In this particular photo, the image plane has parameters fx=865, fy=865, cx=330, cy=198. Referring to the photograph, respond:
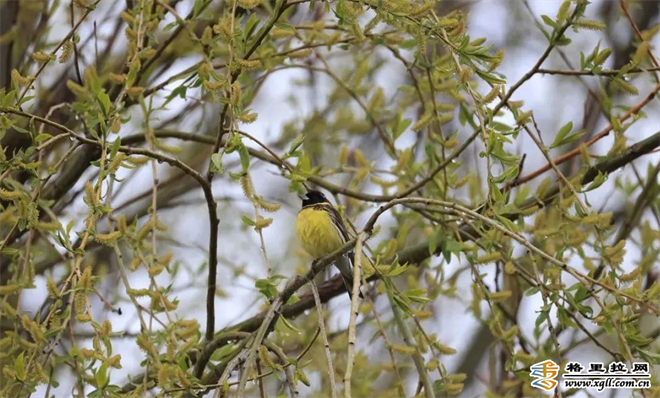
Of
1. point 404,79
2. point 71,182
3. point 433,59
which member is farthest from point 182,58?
point 404,79

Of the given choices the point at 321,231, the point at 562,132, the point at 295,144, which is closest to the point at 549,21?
the point at 562,132

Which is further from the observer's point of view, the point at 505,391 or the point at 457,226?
the point at 505,391

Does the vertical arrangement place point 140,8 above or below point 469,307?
above

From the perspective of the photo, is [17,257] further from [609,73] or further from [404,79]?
[404,79]

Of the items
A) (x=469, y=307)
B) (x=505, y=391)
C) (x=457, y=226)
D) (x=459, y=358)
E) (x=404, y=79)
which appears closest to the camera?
(x=457, y=226)

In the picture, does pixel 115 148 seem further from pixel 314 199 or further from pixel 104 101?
pixel 314 199

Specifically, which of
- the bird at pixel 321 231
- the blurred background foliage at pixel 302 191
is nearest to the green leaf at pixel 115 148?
the blurred background foliage at pixel 302 191

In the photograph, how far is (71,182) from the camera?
363cm

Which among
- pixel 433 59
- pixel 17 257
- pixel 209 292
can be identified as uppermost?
pixel 433 59

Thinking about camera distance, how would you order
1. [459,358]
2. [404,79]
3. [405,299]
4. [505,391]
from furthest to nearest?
[404,79] → [459,358] → [505,391] → [405,299]

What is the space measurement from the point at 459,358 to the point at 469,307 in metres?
2.13
